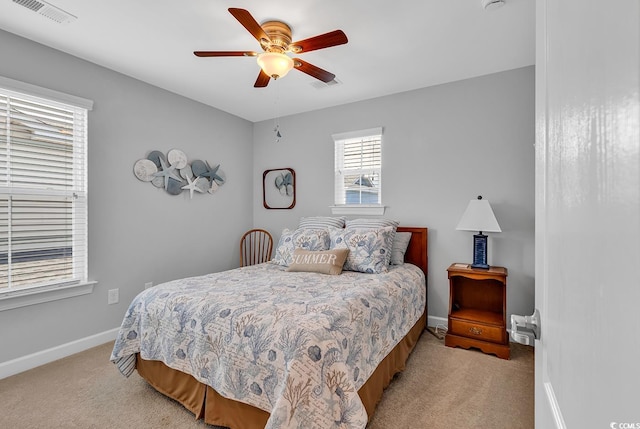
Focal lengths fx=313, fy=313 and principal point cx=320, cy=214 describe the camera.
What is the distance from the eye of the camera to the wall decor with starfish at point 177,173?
11.0 feet

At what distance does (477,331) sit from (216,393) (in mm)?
2253

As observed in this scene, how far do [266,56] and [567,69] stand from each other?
209 centimetres

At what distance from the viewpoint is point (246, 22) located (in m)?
1.85

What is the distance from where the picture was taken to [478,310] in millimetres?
3121

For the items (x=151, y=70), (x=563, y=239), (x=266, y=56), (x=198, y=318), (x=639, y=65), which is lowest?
(x=198, y=318)

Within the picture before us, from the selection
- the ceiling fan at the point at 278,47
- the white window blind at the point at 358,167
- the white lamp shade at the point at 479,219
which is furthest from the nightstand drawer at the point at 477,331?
the ceiling fan at the point at 278,47

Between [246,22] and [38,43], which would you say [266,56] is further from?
[38,43]

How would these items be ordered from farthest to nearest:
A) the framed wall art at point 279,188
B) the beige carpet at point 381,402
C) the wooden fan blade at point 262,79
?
the framed wall art at point 279,188
the wooden fan blade at point 262,79
the beige carpet at point 381,402

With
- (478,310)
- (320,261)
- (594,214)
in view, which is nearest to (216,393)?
(320,261)

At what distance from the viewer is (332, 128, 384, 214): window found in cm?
379

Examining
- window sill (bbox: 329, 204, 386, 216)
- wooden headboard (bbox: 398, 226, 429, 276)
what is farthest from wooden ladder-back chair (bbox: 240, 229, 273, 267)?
wooden headboard (bbox: 398, 226, 429, 276)

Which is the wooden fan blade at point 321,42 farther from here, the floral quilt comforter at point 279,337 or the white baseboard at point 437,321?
the white baseboard at point 437,321

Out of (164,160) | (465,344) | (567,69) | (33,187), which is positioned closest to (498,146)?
(465,344)

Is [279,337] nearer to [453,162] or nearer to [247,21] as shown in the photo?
[247,21]
